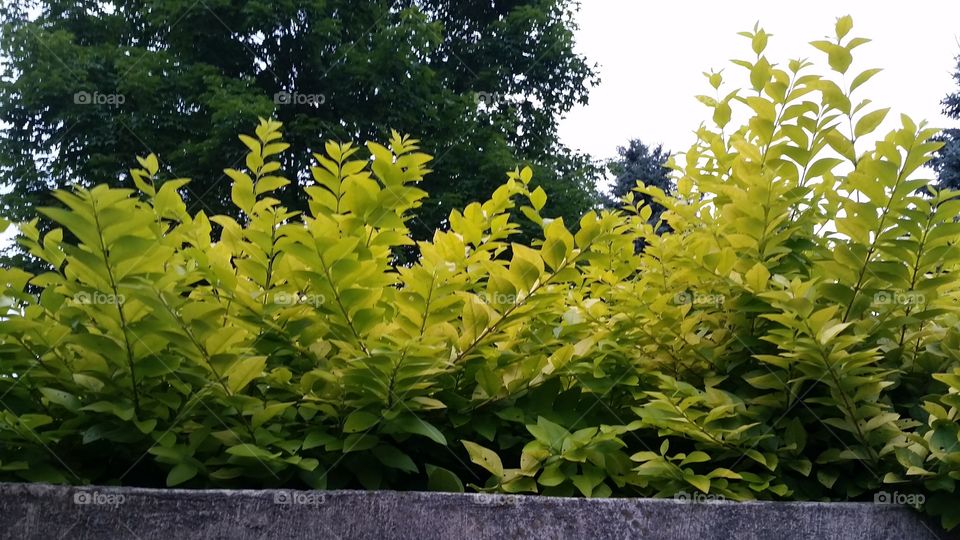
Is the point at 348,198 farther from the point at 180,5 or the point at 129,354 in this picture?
the point at 180,5

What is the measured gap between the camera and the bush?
147cm

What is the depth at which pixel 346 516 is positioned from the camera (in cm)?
138

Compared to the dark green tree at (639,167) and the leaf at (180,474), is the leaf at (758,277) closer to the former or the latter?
the leaf at (180,474)

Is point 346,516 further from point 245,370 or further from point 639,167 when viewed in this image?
point 639,167

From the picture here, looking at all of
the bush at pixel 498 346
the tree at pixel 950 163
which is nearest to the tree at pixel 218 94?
the tree at pixel 950 163

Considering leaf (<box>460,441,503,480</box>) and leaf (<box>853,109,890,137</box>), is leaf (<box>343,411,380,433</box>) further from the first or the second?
leaf (<box>853,109,890,137</box>)

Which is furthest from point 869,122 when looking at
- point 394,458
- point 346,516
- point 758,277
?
point 346,516

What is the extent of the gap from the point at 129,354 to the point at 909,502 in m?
1.56

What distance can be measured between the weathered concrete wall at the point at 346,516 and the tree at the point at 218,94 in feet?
48.2

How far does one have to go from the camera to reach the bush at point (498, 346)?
57.9 inches

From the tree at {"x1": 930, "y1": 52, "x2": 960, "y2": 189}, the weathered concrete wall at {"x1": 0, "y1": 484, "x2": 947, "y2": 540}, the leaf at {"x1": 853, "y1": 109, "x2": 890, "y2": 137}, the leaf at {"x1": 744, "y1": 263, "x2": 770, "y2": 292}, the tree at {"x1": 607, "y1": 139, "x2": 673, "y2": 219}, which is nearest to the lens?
the weathered concrete wall at {"x1": 0, "y1": 484, "x2": 947, "y2": 540}

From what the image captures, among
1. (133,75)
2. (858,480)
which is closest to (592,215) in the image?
(858,480)

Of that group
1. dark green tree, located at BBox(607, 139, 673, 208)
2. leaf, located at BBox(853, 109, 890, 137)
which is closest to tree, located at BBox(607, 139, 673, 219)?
dark green tree, located at BBox(607, 139, 673, 208)

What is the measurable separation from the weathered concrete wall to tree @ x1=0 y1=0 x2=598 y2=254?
1468 cm
